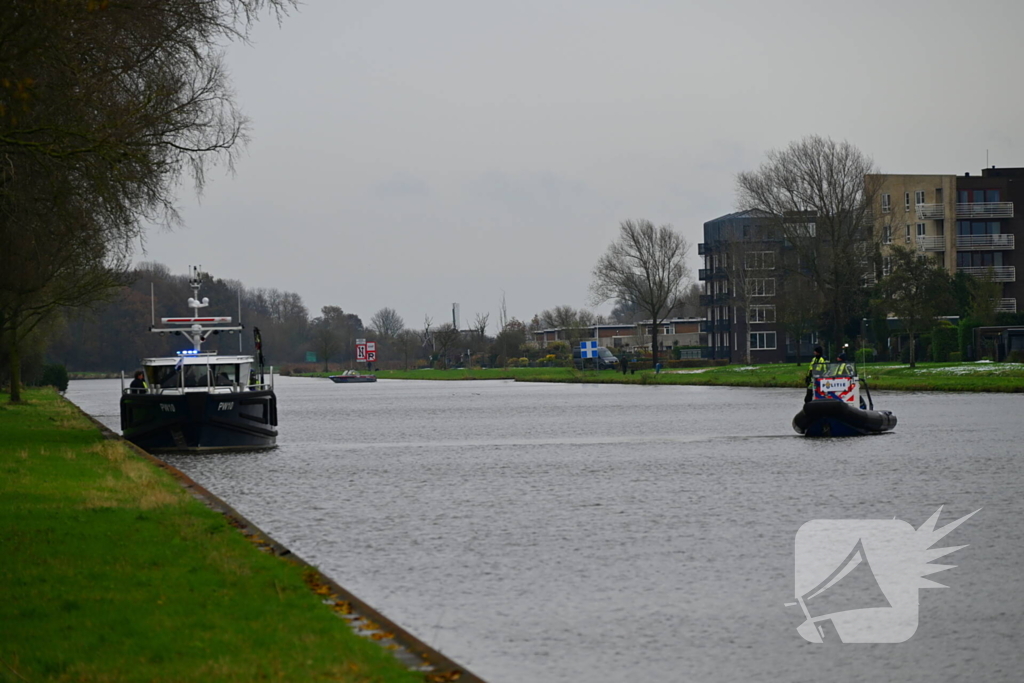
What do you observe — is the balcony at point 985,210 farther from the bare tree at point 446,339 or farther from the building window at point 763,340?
the bare tree at point 446,339

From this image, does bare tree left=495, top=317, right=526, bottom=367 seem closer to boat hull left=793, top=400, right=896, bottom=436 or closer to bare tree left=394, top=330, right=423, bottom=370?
bare tree left=394, top=330, right=423, bottom=370

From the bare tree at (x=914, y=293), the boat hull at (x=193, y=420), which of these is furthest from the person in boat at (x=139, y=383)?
the bare tree at (x=914, y=293)

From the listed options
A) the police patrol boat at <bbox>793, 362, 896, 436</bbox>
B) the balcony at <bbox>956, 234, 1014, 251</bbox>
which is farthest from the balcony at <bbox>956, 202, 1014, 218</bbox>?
the police patrol boat at <bbox>793, 362, 896, 436</bbox>

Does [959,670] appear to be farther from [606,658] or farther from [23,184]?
[23,184]

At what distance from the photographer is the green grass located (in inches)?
317

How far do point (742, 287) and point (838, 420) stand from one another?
77021mm

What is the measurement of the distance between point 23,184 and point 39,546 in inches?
327

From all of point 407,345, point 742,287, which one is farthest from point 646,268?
point 407,345

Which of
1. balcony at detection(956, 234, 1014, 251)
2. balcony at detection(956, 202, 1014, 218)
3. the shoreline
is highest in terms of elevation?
balcony at detection(956, 202, 1014, 218)

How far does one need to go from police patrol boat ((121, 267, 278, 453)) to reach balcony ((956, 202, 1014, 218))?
90.7 m

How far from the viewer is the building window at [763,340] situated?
394 feet

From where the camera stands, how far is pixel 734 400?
56.7m

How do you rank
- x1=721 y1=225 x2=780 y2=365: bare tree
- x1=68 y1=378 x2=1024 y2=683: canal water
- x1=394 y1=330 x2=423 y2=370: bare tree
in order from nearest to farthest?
x1=68 y1=378 x2=1024 y2=683: canal water
x1=721 y1=225 x2=780 y2=365: bare tree
x1=394 y1=330 x2=423 y2=370: bare tree

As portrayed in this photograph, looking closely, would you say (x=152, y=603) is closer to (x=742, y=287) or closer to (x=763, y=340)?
(x=742, y=287)
